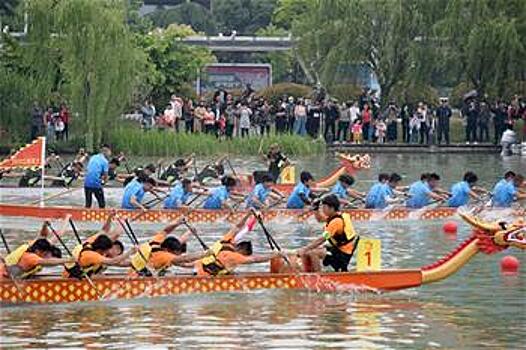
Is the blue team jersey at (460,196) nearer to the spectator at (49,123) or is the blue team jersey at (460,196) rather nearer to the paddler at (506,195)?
the paddler at (506,195)

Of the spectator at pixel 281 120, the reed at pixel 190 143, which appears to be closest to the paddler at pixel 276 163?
the reed at pixel 190 143

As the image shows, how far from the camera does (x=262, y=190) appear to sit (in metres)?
24.4

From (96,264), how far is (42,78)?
1005 inches

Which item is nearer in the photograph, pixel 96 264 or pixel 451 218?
pixel 96 264

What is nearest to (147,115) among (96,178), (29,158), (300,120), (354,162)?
(300,120)

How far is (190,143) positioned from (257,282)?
80.9 ft

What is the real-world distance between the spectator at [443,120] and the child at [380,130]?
5.58ft

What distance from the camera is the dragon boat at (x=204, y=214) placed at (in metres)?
24.2

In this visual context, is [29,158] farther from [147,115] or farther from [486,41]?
[486,41]

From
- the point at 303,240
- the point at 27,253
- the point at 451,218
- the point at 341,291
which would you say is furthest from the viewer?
the point at 451,218

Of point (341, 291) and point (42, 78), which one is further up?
point (42, 78)

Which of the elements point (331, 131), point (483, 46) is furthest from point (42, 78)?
point (483, 46)

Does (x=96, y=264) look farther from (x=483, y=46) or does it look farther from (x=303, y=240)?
(x=483, y=46)

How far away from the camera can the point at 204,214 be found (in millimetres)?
24312
